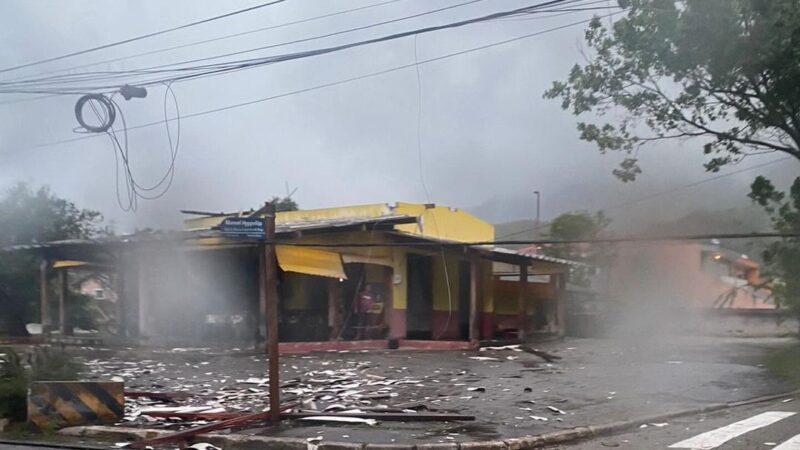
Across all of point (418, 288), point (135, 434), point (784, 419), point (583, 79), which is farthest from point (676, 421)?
point (418, 288)

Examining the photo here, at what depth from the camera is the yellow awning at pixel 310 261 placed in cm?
1831

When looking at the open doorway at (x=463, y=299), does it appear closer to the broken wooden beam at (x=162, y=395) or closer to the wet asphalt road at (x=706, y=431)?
the broken wooden beam at (x=162, y=395)

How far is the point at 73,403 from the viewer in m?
10.2

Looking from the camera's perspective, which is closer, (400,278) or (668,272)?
(668,272)

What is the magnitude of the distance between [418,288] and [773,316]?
11314mm

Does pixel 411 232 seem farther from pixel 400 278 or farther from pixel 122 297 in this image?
pixel 122 297

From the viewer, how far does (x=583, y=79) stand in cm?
1641

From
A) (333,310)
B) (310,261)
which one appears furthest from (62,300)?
(310,261)

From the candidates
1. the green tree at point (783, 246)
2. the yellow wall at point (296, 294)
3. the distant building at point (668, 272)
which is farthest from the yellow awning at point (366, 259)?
the green tree at point (783, 246)

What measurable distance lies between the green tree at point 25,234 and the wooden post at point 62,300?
73 centimetres

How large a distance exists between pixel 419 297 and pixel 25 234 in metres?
12.3

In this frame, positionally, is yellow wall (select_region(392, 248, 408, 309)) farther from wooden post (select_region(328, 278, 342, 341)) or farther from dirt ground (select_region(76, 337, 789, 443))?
dirt ground (select_region(76, 337, 789, 443))

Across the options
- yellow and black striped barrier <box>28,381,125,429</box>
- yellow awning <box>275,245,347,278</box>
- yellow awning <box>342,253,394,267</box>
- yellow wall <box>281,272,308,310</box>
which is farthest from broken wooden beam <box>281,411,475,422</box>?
yellow wall <box>281,272,308,310</box>

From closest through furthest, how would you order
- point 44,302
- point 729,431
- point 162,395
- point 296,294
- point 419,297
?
point 729,431, point 162,395, point 296,294, point 44,302, point 419,297
